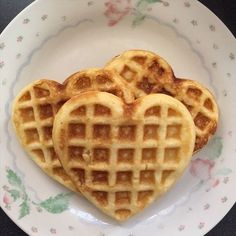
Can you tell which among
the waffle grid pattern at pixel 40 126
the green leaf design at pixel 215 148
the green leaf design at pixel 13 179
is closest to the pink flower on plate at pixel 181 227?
the green leaf design at pixel 215 148

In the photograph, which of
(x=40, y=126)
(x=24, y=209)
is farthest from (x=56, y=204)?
(x=40, y=126)

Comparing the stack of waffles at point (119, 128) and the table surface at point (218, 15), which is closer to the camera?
the stack of waffles at point (119, 128)

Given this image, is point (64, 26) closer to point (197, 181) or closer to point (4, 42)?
point (4, 42)

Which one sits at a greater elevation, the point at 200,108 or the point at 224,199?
the point at 200,108

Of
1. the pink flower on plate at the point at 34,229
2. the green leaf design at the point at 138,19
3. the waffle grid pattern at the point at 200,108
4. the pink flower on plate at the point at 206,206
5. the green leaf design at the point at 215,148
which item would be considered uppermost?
the green leaf design at the point at 138,19

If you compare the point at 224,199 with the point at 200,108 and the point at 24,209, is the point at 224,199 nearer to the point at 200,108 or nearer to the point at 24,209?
the point at 200,108

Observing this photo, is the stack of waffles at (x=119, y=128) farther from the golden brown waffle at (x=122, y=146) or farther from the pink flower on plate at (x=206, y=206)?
the pink flower on plate at (x=206, y=206)
